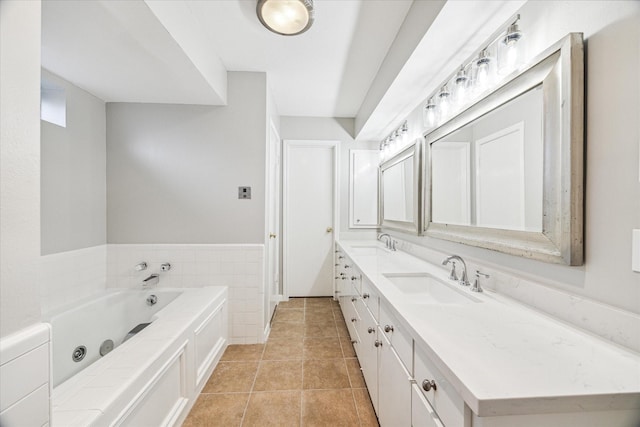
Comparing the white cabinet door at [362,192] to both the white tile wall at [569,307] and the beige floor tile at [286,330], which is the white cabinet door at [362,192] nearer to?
the beige floor tile at [286,330]

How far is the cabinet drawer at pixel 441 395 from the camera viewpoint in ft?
2.08

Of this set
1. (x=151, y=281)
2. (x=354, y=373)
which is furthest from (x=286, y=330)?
(x=151, y=281)

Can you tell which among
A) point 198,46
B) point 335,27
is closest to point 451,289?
point 335,27

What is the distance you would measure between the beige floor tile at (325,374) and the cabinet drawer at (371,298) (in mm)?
645

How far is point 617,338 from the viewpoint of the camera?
73cm

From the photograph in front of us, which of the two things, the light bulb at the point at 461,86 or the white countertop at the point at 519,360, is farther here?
the light bulb at the point at 461,86

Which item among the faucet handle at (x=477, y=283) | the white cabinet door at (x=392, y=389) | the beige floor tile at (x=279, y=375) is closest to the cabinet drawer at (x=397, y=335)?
the white cabinet door at (x=392, y=389)

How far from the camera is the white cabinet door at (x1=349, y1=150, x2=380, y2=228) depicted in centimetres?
336

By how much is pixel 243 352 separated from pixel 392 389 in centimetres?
150

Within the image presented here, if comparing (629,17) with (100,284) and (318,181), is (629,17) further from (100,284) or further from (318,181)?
(100,284)

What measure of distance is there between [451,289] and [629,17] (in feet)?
3.82

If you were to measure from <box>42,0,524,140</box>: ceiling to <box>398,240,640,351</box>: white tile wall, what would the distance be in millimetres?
1175

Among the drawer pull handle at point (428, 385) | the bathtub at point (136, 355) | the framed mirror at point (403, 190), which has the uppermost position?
the framed mirror at point (403, 190)

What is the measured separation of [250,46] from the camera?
1963mm
